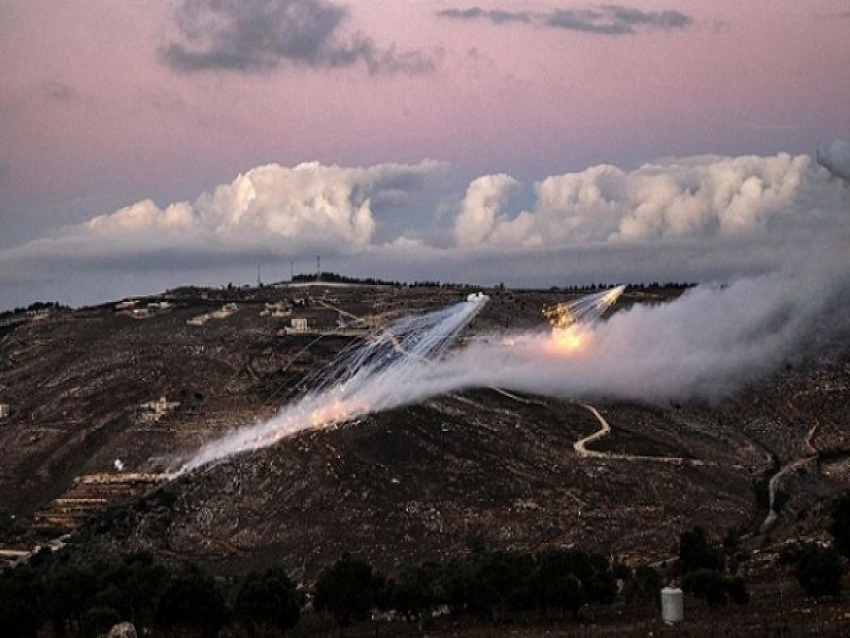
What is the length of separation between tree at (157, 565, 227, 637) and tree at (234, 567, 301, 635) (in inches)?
46.1

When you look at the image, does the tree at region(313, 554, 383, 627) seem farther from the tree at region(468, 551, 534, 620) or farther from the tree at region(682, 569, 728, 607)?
the tree at region(682, 569, 728, 607)

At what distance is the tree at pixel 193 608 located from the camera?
73500mm

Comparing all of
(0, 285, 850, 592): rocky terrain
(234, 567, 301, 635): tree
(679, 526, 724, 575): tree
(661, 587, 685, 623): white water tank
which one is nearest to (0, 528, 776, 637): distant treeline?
(234, 567, 301, 635): tree

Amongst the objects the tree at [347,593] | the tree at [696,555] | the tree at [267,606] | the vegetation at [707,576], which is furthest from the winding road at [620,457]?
the tree at [267,606]

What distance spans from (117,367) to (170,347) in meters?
7.17

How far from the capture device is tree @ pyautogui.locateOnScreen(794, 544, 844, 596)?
225 feet

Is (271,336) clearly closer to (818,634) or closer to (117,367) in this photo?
(117,367)

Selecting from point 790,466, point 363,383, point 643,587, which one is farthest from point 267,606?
point 363,383

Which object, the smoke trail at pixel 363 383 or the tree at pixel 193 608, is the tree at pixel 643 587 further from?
the smoke trail at pixel 363 383

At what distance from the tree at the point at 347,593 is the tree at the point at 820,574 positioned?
22.7 meters

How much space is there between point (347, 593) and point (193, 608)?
8.24 metres

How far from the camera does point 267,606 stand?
239 ft

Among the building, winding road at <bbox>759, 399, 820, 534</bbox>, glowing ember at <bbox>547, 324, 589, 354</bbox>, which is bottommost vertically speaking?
winding road at <bbox>759, 399, 820, 534</bbox>

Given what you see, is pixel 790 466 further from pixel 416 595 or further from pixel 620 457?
pixel 416 595
